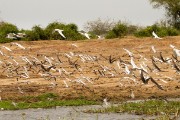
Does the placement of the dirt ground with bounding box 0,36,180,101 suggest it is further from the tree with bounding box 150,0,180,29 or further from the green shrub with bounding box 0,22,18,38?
the tree with bounding box 150,0,180,29

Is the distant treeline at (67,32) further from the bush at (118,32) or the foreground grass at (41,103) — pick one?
the foreground grass at (41,103)

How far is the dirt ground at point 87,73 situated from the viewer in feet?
51.9

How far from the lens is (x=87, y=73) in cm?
2053

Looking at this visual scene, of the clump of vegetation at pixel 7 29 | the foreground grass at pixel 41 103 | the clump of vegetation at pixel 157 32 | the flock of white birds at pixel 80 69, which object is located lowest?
the foreground grass at pixel 41 103

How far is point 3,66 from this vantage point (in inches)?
924

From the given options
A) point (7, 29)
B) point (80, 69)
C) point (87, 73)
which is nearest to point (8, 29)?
point (7, 29)

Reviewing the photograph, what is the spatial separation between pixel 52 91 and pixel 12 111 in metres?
3.30

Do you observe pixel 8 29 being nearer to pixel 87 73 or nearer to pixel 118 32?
pixel 118 32

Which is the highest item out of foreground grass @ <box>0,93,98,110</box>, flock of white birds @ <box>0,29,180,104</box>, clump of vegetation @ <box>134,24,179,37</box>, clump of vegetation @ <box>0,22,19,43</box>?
clump of vegetation @ <box>0,22,19,43</box>

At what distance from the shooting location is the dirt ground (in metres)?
15.8

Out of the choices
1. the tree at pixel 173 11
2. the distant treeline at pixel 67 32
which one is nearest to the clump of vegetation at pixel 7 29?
the distant treeline at pixel 67 32

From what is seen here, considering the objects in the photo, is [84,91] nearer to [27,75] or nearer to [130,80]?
[130,80]

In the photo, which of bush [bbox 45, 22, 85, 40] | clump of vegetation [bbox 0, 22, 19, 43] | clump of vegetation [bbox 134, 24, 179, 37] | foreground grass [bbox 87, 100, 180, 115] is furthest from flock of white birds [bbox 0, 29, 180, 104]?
clump of vegetation [bbox 134, 24, 179, 37]

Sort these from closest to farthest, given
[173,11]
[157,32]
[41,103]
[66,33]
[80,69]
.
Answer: [41,103], [80,69], [66,33], [157,32], [173,11]
